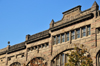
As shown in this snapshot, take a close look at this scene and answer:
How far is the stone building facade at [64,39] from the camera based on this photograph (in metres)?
34.0

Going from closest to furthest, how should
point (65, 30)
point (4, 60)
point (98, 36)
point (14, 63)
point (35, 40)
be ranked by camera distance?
point (98, 36) < point (65, 30) < point (35, 40) < point (14, 63) < point (4, 60)

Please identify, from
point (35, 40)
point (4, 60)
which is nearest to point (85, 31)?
point (35, 40)

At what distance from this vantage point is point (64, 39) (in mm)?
38312

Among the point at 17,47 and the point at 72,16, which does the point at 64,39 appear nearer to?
the point at 72,16

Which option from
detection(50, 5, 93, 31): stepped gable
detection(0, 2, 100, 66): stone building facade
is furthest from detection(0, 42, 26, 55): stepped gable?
detection(50, 5, 93, 31): stepped gable

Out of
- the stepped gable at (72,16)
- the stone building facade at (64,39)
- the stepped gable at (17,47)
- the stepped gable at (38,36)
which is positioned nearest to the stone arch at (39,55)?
the stone building facade at (64,39)

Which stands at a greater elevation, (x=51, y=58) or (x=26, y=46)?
(x=26, y=46)

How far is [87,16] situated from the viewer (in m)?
35.0

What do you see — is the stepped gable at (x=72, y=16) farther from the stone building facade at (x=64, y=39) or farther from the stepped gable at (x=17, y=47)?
the stepped gable at (x=17, y=47)

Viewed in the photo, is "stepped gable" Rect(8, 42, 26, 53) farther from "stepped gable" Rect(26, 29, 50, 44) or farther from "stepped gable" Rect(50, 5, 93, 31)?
"stepped gable" Rect(50, 5, 93, 31)

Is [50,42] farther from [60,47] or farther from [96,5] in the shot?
[96,5]

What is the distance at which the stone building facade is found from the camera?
111 feet

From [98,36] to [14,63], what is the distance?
916 inches

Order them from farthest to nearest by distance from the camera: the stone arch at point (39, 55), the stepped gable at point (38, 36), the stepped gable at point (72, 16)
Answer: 1. the stepped gable at point (38, 36)
2. the stone arch at point (39, 55)
3. the stepped gable at point (72, 16)
